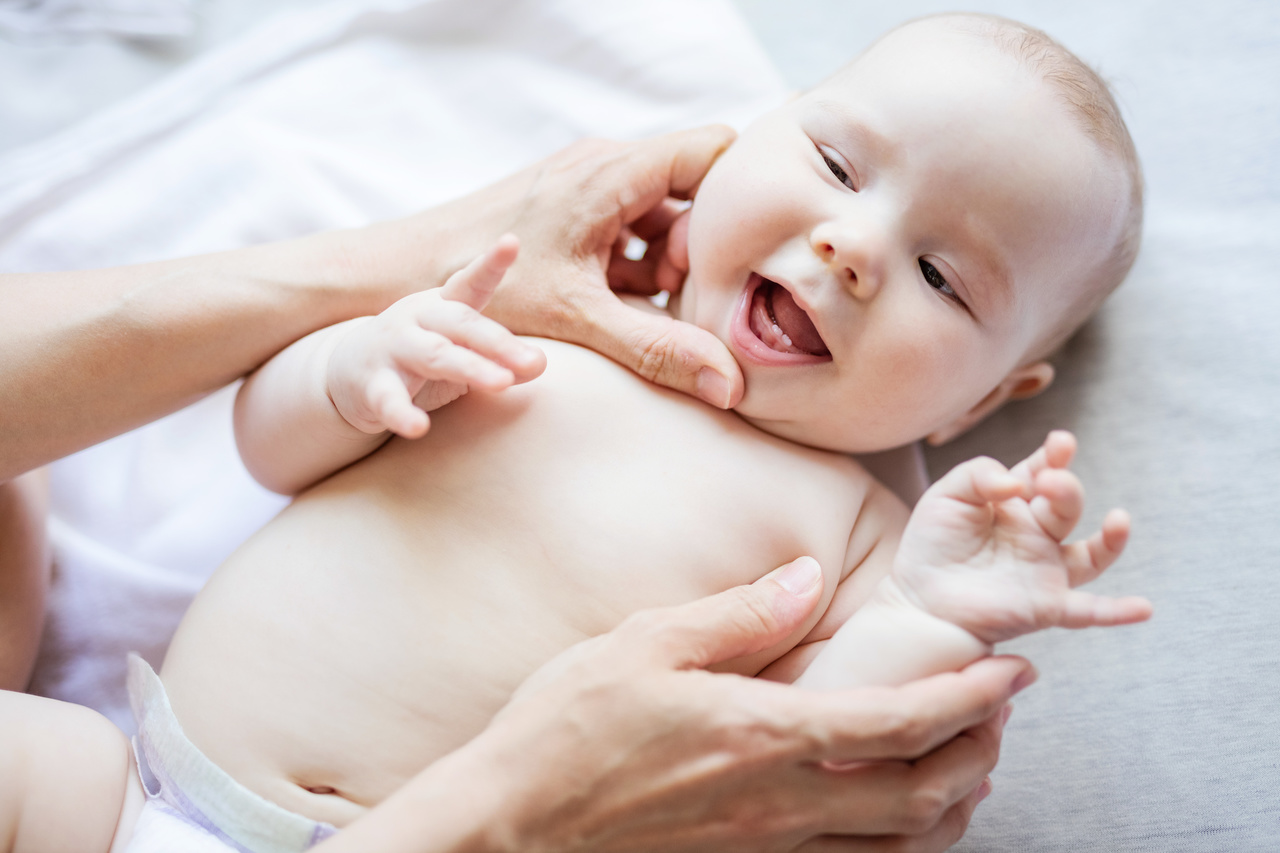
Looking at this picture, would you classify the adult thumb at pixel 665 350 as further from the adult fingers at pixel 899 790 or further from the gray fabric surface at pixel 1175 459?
the gray fabric surface at pixel 1175 459

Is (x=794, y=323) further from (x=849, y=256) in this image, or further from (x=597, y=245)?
(x=597, y=245)

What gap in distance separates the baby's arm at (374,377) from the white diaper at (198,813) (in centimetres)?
39

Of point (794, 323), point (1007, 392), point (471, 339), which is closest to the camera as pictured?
point (471, 339)

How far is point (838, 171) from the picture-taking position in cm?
129

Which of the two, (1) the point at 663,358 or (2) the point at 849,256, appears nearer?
(2) the point at 849,256

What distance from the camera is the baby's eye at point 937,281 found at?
1.28 m

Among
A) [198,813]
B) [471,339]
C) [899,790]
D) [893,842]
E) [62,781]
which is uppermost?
[471,339]

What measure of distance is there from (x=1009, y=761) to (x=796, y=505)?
1.86 ft

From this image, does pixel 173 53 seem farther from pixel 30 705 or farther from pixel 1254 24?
pixel 1254 24

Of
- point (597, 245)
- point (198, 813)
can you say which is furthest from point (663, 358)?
point (198, 813)

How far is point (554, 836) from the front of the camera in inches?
40.3

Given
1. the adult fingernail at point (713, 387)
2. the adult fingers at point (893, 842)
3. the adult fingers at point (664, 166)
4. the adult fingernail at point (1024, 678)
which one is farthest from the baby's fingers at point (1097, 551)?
the adult fingers at point (664, 166)

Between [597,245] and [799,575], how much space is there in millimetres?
600

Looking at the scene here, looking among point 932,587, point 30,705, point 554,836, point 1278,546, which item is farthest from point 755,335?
point 30,705
